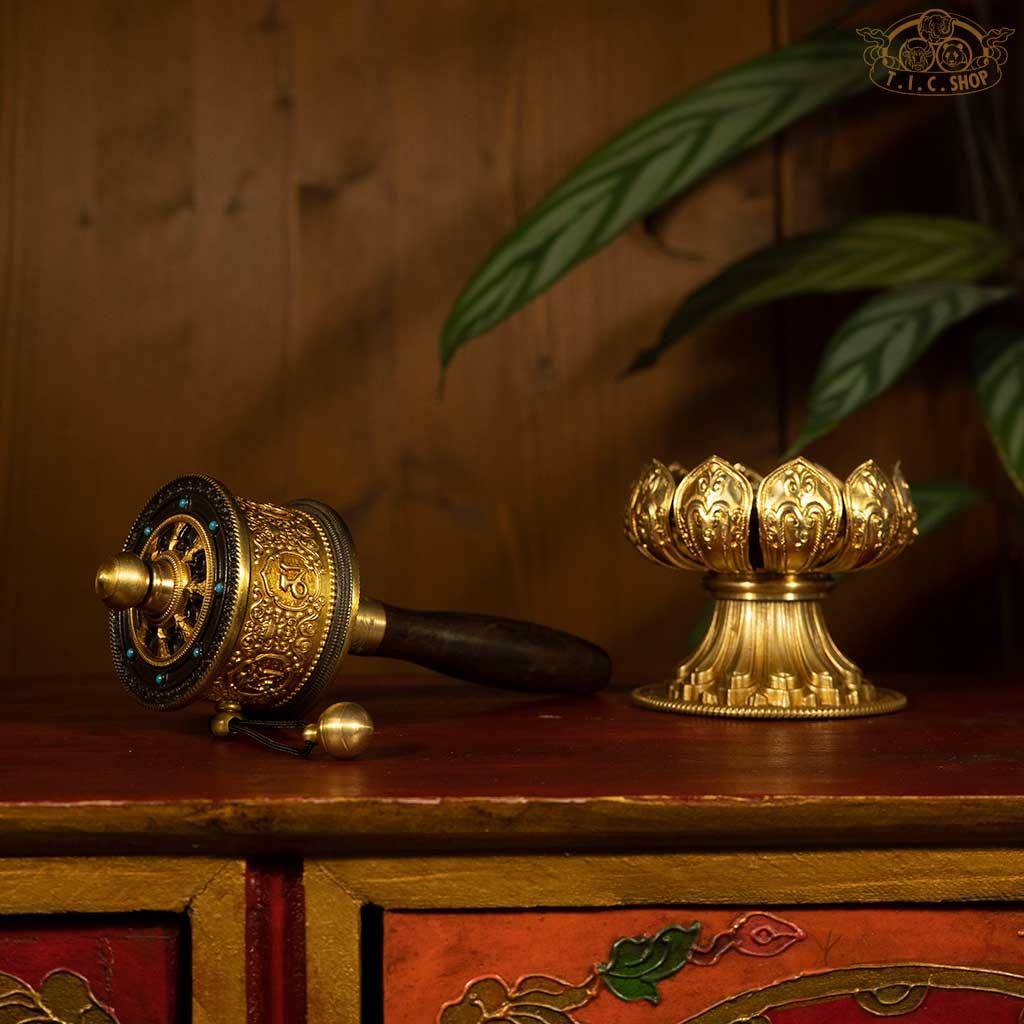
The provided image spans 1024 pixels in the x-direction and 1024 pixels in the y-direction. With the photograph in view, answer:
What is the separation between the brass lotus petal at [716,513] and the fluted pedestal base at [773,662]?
0.03 metres

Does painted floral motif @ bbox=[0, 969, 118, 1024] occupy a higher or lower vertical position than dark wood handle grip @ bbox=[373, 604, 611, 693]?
lower

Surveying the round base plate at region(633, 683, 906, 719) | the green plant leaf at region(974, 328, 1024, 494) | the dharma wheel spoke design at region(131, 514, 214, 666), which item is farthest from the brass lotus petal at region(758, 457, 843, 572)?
the dharma wheel spoke design at region(131, 514, 214, 666)

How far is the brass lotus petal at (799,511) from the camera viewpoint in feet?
2.68

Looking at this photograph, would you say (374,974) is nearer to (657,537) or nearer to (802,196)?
(657,537)

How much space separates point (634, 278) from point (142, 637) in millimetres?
700

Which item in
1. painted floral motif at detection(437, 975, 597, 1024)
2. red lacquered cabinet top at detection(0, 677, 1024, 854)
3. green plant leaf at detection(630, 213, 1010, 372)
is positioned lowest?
painted floral motif at detection(437, 975, 597, 1024)

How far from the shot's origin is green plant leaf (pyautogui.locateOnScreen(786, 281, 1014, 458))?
1.08 meters

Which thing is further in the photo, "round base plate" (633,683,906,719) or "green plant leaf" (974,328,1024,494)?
"green plant leaf" (974,328,1024,494)

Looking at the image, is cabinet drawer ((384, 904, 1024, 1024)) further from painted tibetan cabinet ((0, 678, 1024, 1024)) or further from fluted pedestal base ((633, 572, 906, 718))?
fluted pedestal base ((633, 572, 906, 718))

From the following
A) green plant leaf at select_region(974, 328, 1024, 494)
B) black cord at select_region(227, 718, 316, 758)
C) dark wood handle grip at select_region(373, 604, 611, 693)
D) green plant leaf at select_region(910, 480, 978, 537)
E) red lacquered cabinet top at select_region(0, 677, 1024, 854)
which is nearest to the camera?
red lacquered cabinet top at select_region(0, 677, 1024, 854)

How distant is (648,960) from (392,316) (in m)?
0.79

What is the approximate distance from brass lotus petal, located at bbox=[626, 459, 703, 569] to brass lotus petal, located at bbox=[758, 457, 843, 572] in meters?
0.06

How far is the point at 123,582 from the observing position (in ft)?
2.47

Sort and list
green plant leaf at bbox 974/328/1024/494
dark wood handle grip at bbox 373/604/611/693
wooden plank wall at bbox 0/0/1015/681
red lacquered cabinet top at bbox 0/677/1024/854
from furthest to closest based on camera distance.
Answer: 1. wooden plank wall at bbox 0/0/1015/681
2. green plant leaf at bbox 974/328/1024/494
3. dark wood handle grip at bbox 373/604/611/693
4. red lacquered cabinet top at bbox 0/677/1024/854
